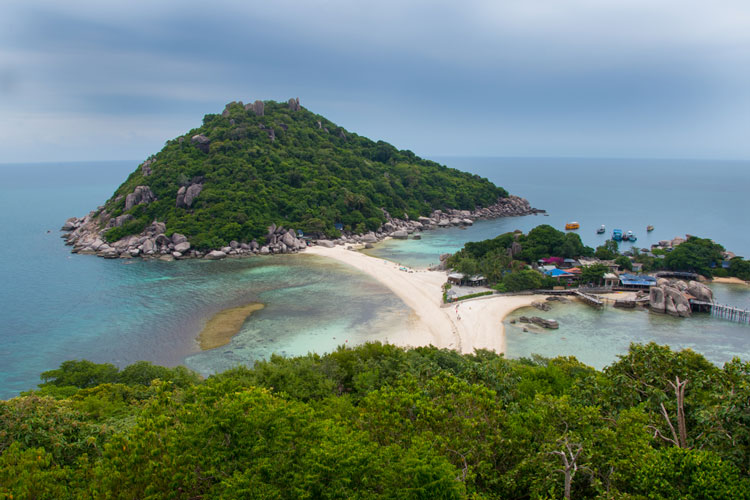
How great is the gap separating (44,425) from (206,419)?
5389mm

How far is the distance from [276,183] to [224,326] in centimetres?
4112

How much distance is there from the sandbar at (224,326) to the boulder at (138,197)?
119 feet

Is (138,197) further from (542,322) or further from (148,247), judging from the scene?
(542,322)

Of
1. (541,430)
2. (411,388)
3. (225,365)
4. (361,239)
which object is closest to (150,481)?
(411,388)

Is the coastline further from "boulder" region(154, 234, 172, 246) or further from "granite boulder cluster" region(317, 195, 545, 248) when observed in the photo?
"boulder" region(154, 234, 172, 246)

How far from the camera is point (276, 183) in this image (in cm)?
6775

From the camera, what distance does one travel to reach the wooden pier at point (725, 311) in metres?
31.1

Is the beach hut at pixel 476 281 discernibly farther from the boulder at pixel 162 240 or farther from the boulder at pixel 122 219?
the boulder at pixel 122 219

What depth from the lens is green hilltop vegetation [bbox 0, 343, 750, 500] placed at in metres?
7.52

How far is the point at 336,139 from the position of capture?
94.2 meters

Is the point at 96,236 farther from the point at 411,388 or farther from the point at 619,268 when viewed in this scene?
the point at 619,268

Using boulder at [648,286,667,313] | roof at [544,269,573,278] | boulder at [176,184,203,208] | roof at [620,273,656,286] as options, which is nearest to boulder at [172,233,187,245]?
boulder at [176,184,203,208]

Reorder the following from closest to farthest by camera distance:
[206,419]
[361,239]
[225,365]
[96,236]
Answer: [206,419] → [225,365] → [96,236] → [361,239]

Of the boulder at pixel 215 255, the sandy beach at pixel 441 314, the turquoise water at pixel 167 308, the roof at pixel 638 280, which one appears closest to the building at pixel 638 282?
the roof at pixel 638 280
